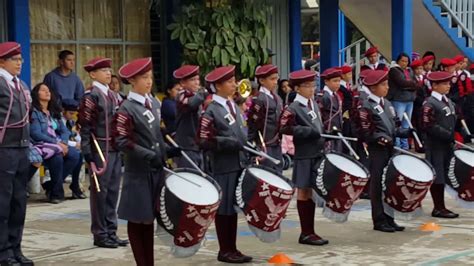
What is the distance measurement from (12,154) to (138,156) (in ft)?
4.28

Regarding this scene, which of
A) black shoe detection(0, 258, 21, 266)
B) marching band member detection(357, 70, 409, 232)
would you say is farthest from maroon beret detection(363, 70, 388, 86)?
black shoe detection(0, 258, 21, 266)

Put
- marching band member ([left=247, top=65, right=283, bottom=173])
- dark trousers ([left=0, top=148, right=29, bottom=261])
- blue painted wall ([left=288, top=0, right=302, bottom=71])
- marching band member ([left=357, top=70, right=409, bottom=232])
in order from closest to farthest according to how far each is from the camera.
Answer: dark trousers ([left=0, top=148, right=29, bottom=261])
marching band member ([left=357, top=70, right=409, bottom=232])
marching band member ([left=247, top=65, right=283, bottom=173])
blue painted wall ([left=288, top=0, right=302, bottom=71])

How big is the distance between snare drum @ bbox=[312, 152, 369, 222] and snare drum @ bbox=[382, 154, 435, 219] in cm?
45

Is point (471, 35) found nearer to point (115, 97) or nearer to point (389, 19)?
point (389, 19)

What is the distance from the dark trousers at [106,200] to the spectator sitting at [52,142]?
2714 millimetres

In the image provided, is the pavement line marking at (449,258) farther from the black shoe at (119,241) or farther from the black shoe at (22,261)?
the black shoe at (22,261)

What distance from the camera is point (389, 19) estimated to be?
62.3 ft

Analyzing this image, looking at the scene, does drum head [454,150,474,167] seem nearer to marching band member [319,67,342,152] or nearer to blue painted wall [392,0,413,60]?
marching band member [319,67,342,152]

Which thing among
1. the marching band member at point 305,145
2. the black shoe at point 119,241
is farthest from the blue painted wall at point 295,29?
the black shoe at point 119,241

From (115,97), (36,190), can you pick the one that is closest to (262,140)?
(115,97)

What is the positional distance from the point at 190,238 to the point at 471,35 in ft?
42.6

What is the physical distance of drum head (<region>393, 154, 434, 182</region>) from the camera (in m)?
8.72

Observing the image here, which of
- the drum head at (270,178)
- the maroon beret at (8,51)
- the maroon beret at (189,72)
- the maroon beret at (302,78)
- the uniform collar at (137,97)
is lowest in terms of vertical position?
the drum head at (270,178)

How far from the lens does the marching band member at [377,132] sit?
9109 millimetres
